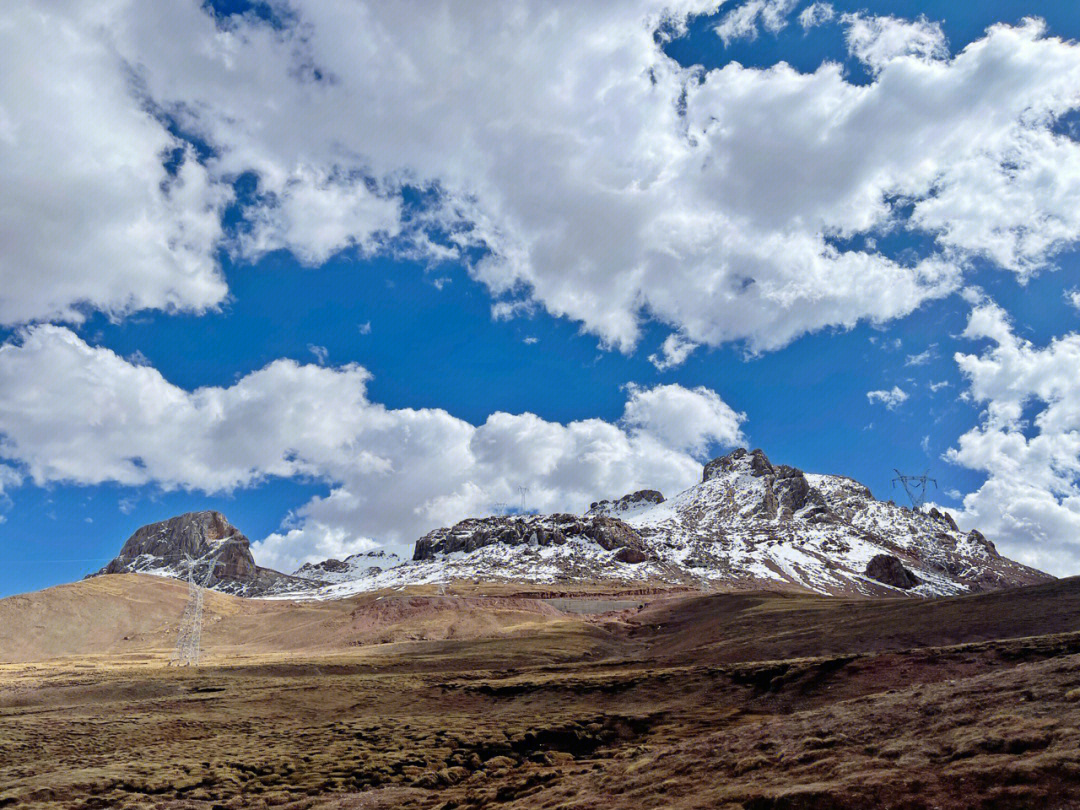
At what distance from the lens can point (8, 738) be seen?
111 ft

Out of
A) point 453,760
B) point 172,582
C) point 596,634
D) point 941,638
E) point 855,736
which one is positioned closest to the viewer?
point 855,736

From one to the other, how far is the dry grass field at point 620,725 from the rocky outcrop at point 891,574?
13837 cm

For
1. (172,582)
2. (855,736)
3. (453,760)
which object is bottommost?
(453,760)

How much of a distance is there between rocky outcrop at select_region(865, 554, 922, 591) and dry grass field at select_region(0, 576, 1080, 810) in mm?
138369

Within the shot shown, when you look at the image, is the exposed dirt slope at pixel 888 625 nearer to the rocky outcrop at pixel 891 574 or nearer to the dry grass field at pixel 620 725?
the dry grass field at pixel 620 725

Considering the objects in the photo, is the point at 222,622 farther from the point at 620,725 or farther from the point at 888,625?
the point at 620,725

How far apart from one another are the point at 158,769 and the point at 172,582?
6078 inches

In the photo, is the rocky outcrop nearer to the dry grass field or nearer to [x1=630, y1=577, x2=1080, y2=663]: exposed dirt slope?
[x1=630, y1=577, x2=1080, y2=663]: exposed dirt slope

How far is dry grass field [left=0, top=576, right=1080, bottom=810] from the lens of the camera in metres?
15.5

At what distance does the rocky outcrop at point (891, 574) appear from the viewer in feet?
591

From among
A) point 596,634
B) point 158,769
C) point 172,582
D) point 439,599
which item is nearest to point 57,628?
point 172,582

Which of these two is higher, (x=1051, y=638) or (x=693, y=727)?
(x=1051, y=638)


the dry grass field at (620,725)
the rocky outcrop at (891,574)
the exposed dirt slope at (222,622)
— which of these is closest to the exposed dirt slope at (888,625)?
the dry grass field at (620,725)

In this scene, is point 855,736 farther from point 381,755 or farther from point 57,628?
point 57,628
